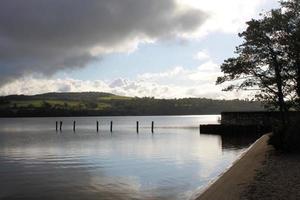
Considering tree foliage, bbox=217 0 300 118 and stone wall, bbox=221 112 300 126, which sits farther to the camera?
stone wall, bbox=221 112 300 126

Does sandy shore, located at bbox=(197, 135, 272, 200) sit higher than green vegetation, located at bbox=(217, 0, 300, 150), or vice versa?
green vegetation, located at bbox=(217, 0, 300, 150)

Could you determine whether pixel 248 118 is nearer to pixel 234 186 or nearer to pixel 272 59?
pixel 272 59

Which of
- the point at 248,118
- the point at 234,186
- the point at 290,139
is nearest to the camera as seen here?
the point at 234,186

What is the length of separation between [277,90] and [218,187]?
1772 centimetres

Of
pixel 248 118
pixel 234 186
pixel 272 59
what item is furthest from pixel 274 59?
pixel 248 118

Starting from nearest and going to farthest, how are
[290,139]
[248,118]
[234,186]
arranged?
[234,186] < [290,139] < [248,118]

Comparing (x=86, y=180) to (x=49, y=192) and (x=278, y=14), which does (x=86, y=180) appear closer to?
(x=49, y=192)

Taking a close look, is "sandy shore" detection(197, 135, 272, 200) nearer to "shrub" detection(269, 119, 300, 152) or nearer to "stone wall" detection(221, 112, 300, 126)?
"shrub" detection(269, 119, 300, 152)

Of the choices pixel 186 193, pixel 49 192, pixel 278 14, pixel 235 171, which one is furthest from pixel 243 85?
pixel 49 192

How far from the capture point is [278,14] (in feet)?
113

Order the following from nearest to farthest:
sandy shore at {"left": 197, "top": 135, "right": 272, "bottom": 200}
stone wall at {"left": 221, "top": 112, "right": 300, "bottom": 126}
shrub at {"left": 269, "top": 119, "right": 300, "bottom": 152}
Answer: sandy shore at {"left": 197, "top": 135, "right": 272, "bottom": 200} → shrub at {"left": 269, "top": 119, "right": 300, "bottom": 152} → stone wall at {"left": 221, "top": 112, "right": 300, "bottom": 126}

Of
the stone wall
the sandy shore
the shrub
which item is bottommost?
the sandy shore

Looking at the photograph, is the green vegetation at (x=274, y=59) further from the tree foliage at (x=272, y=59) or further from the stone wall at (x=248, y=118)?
the stone wall at (x=248, y=118)

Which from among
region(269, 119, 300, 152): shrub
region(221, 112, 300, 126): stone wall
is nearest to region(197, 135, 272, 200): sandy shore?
region(269, 119, 300, 152): shrub
